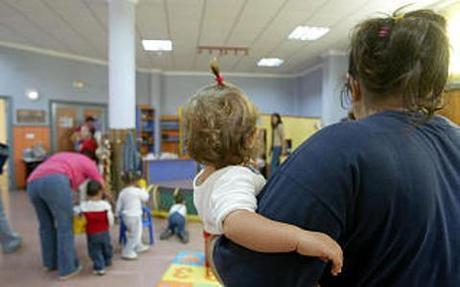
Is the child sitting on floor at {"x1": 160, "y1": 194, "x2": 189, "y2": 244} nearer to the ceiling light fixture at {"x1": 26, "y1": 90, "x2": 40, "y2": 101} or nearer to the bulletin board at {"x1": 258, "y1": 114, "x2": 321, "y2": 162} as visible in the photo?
the bulletin board at {"x1": 258, "y1": 114, "x2": 321, "y2": 162}

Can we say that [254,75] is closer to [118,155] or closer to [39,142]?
[39,142]

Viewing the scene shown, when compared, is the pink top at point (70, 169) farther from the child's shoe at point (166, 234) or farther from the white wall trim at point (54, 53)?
the white wall trim at point (54, 53)

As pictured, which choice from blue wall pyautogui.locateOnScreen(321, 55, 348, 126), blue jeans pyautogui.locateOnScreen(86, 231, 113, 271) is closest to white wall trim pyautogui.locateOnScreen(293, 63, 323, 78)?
blue wall pyautogui.locateOnScreen(321, 55, 348, 126)

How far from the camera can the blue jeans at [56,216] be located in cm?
333

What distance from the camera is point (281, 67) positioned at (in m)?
10.9

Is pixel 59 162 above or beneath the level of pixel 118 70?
beneath

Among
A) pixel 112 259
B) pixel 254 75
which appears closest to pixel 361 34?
pixel 112 259

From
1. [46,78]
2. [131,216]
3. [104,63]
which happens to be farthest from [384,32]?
[104,63]

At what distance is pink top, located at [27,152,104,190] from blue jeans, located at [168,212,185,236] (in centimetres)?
132

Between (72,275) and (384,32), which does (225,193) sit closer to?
(384,32)

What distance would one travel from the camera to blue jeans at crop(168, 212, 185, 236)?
4621mm

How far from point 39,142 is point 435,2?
844 centimetres

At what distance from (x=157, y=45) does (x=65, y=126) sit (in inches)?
129

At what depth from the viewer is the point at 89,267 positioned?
12.1 ft
